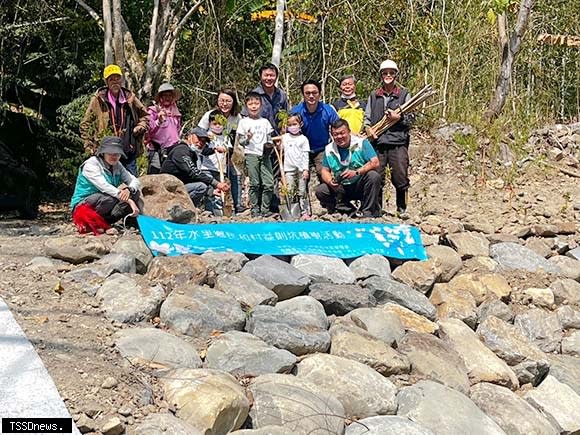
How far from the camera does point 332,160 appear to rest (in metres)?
6.79

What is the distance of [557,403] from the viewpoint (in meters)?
4.45

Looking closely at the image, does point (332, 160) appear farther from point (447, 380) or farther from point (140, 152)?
point (447, 380)

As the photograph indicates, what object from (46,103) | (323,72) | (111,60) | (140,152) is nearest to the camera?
(140,152)

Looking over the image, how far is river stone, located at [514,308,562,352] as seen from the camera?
5.41m

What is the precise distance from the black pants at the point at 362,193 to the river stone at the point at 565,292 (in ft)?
5.45

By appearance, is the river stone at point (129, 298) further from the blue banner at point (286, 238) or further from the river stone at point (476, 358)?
the river stone at point (476, 358)

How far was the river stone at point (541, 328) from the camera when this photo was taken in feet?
17.7

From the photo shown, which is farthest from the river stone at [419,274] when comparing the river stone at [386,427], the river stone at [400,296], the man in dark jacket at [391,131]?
the river stone at [386,427]

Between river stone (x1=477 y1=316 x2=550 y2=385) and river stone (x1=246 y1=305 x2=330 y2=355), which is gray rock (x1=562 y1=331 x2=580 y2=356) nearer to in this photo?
river stone (x1=477 y1=316 x2=550 y2=385)

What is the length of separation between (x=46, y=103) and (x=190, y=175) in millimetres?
6209

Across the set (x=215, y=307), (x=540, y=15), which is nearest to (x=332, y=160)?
(x=215, y=307)

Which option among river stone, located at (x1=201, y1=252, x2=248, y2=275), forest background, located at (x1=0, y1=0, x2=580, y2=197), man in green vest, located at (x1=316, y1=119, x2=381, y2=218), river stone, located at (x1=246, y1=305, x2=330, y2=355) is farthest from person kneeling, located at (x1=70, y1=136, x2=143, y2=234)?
forest background, located at (x1=0, y1=0, x2=580, y2=197)

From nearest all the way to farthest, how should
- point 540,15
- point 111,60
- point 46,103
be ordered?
point 111,60 < point 46,103 < point 540,15

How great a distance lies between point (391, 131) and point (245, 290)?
10.2 ft
